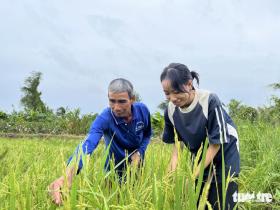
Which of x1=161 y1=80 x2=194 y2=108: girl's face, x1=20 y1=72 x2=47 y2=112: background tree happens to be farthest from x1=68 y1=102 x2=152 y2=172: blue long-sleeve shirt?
x1=20 y1=72 x2=47 y2=112: background tree

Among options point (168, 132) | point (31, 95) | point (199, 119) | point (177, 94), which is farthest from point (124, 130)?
point (31, 95)

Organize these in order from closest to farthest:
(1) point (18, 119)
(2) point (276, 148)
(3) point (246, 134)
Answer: (2) point (276, 148) → (3) point (246, 134) → (1) point (18, 119)

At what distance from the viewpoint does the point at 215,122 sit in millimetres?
2381

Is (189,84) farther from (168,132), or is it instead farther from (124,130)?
(124,130)

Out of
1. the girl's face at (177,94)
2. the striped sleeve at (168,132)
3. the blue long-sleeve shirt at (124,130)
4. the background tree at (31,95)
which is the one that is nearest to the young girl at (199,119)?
the girl's face at (177,94)

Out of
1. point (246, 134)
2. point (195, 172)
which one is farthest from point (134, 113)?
point (246, 134)

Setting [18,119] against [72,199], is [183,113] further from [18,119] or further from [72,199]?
[18,119]

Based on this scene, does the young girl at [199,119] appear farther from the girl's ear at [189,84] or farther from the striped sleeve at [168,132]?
the striped sleeve at [168,132]

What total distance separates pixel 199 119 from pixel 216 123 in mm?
96

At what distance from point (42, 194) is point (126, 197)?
402 mm

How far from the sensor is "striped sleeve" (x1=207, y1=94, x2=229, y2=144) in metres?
2.33

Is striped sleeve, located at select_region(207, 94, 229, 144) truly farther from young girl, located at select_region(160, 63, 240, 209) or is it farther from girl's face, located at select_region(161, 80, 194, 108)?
girl's face, located at select_region(161, 80, 194, 108)

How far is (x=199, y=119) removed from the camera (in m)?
2.42

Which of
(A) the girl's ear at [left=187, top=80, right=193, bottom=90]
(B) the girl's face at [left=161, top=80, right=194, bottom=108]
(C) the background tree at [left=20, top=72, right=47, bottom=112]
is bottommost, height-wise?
(B) the girl's face at [left=161, top=80, right=194, bottom=108]
